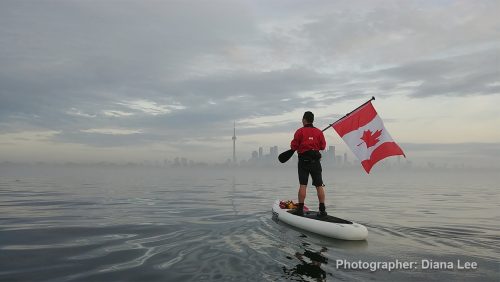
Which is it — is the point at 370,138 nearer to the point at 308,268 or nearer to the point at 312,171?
the point at 312,171

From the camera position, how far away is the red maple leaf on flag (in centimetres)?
1228

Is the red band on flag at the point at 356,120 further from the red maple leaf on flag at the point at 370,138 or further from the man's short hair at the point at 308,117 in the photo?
the man's short hair at the point at 308,117

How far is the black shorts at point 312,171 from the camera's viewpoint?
37.0ft

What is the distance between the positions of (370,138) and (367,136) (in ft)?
0.40

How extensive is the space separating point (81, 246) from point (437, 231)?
1113cm

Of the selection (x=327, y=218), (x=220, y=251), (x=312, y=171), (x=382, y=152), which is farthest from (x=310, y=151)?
(x=220, y=251)

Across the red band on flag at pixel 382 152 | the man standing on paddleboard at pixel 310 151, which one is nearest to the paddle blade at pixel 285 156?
the man standing on paddleboard at pixel 310 151

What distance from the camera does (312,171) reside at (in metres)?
11.3

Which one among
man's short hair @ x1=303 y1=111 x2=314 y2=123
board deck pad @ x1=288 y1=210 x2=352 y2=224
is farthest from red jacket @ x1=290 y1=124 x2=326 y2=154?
board deck pad @ x1=288 y1=210 x2=352 y2=224

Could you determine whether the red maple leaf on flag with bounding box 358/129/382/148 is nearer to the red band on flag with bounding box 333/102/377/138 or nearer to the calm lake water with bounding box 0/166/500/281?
the red band on flag with bounding box 333/102/377/138

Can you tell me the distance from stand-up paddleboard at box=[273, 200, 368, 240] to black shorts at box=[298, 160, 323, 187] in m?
1.15

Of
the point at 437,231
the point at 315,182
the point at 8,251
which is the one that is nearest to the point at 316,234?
the point at 315,182

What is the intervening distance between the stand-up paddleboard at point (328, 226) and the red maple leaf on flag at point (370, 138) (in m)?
3.11

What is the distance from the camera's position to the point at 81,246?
9.03 m
